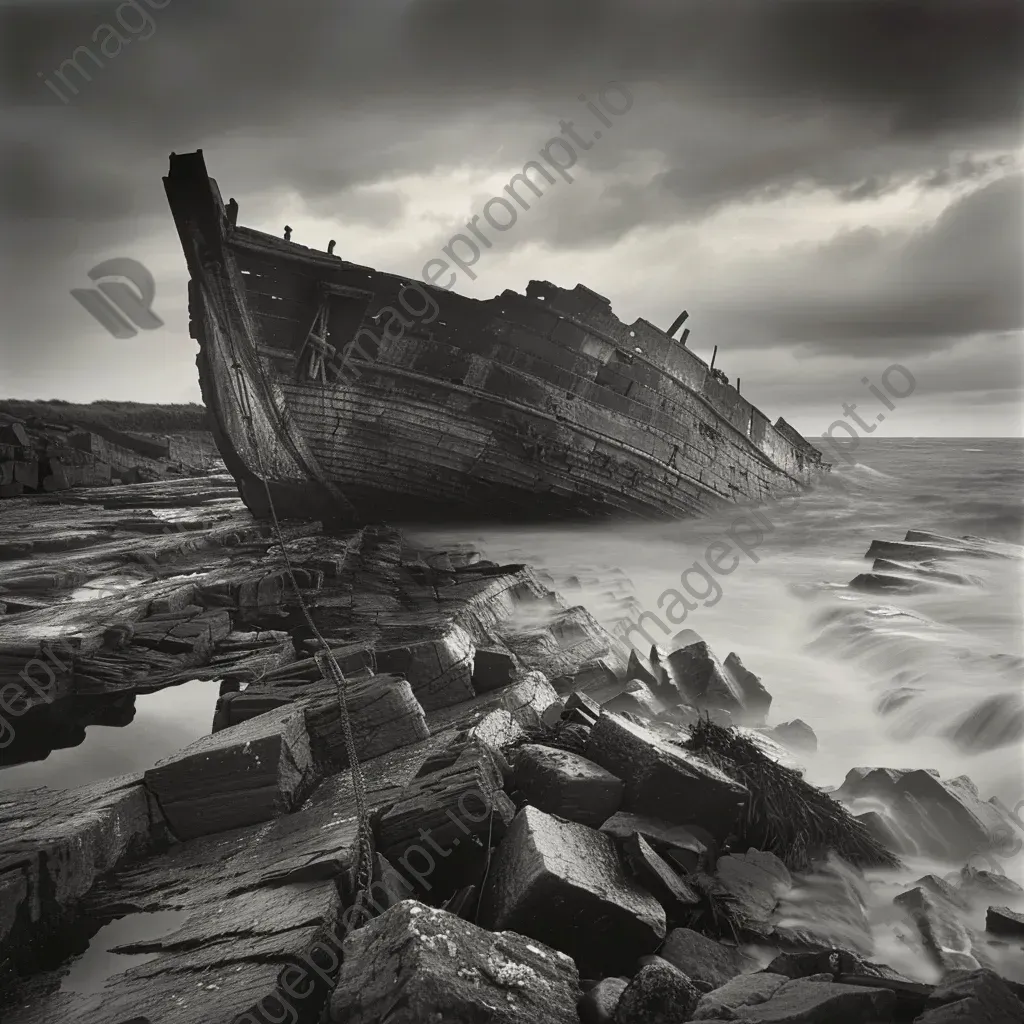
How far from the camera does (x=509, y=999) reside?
6.45 feet

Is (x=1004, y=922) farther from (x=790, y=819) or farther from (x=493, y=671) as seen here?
(x=493, y=671)

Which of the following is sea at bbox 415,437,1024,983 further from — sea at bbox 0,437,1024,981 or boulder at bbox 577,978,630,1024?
boulder at bbox 577,978,630,1024

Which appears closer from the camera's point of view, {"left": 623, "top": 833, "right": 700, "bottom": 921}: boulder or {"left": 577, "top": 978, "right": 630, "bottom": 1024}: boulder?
{"left": 577, "top": 978, "right": 630, "bottom": 1024}: boulder

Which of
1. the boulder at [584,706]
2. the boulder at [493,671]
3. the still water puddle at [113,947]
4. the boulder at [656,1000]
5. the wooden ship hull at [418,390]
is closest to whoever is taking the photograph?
the boulder at [656,1000]

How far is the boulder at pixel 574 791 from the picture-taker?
10.5 feet

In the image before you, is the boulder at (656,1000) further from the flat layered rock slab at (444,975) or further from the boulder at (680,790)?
the boulder at (680,790)

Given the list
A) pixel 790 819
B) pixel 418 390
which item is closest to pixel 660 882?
pixel 790 819

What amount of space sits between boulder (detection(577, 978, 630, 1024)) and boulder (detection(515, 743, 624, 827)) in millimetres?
1032

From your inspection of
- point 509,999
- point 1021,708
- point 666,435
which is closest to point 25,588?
point 509,999

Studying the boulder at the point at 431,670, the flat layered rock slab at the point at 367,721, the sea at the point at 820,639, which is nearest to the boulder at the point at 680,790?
the sea at the point at 820,639

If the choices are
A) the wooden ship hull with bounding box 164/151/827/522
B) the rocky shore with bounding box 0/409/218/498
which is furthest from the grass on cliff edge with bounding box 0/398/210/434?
the wooden ship hull with bounding box 164/151/827/522

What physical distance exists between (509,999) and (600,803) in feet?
4.30

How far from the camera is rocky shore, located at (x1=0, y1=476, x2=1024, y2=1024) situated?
204 centimetres

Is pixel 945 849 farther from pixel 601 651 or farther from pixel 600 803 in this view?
pixel 601 651
